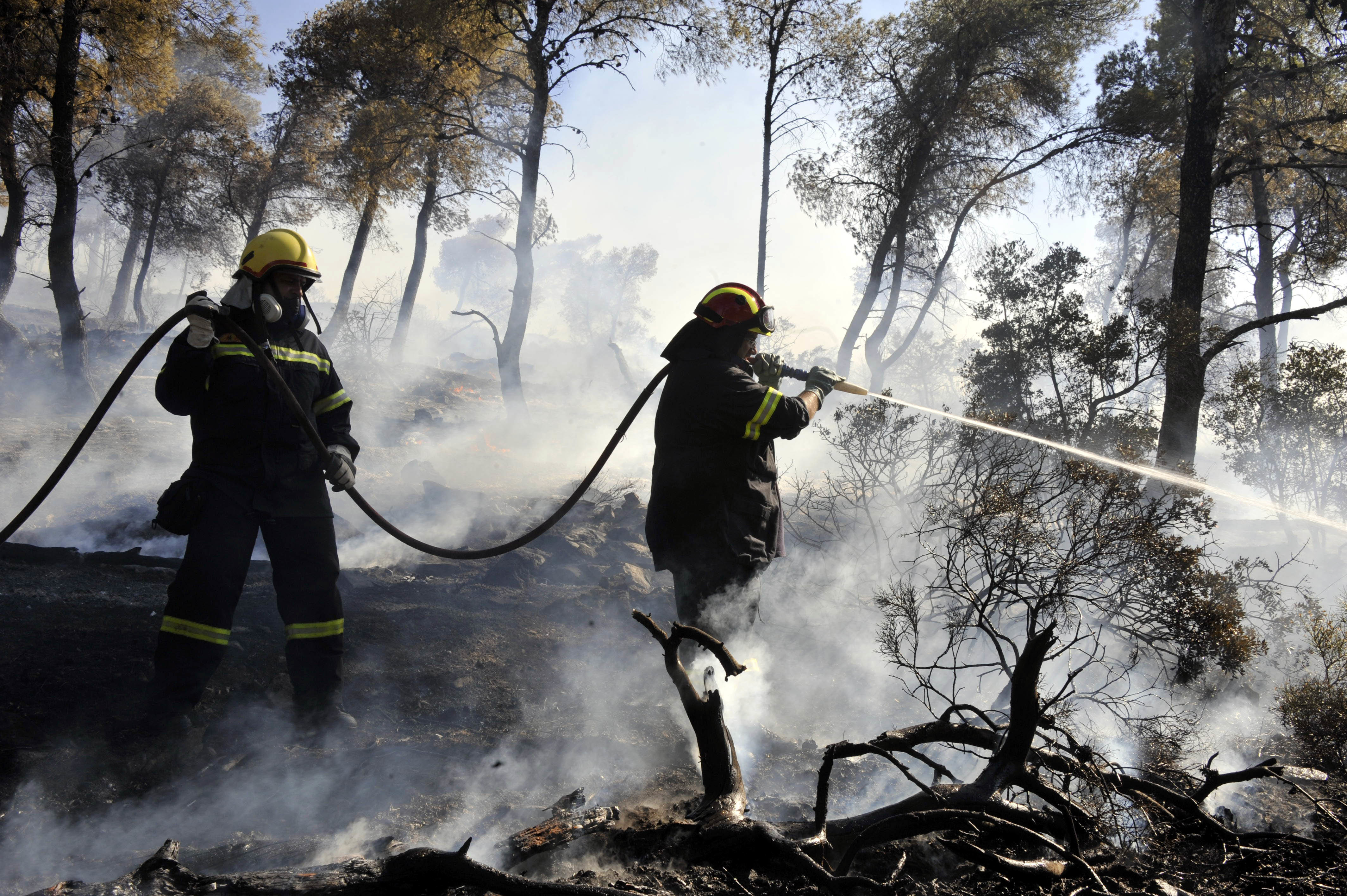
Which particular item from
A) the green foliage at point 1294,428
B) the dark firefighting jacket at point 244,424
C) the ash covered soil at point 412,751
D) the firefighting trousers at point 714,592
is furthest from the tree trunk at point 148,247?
the green foliage at point 1294,428

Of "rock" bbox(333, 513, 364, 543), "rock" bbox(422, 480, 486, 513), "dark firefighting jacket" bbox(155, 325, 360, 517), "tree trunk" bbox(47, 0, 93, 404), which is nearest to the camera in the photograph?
"dark firefighting jacket" bbox(155, 325, 360, 517)

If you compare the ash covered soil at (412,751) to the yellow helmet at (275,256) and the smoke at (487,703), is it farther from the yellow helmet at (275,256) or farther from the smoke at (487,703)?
the yellow helmet at (275,256)

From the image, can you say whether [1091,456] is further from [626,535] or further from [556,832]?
[556,832]

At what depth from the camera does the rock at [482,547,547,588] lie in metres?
6.05

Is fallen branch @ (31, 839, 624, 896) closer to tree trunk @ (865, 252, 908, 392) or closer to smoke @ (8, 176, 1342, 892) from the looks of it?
smoke @ (8, 176, 1342, 892)

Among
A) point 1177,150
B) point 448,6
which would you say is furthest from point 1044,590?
point 448,6

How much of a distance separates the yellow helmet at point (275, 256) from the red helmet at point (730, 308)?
72.0 inches

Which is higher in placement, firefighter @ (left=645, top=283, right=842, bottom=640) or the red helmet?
the red helmet

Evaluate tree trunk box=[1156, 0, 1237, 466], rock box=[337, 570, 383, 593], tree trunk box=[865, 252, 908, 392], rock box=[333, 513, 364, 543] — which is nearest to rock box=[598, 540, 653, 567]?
rock box=[337, 570, 383, 593]

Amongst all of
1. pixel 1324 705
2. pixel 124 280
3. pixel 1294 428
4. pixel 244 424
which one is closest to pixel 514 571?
pixel 244 424

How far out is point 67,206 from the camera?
9734mm

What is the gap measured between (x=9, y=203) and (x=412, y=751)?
39.5ft

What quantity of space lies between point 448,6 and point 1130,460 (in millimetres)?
12097

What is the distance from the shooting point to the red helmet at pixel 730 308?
3227 millimetres
